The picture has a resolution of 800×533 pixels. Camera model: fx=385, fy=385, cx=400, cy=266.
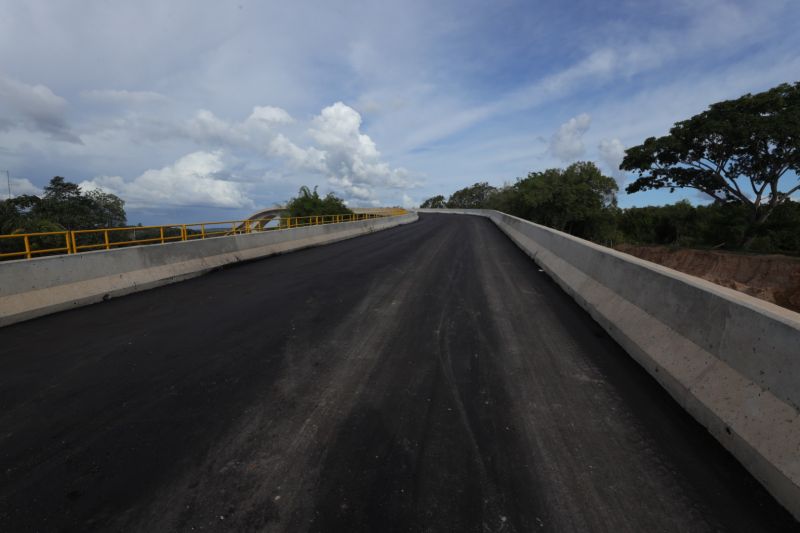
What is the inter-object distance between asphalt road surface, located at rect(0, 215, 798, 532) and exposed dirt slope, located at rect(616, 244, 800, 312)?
817 inches

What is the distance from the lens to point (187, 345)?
5418mm

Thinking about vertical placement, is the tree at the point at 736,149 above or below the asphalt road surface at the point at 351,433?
above

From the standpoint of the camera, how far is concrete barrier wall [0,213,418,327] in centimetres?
691

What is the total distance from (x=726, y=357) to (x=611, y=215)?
52922mm

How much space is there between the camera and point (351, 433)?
11.1 ft

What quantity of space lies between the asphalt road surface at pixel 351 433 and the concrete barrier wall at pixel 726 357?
0.18 m

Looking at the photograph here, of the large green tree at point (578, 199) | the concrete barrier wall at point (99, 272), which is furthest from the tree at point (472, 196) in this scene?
the concrete barrier wall at point (99, 272)

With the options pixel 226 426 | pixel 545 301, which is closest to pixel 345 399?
pixel 226 426

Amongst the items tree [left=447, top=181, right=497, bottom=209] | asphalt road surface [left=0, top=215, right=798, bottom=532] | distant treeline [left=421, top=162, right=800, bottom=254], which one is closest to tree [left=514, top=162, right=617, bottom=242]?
distant treeline [left=421, top=162, right=800, bottom=254]

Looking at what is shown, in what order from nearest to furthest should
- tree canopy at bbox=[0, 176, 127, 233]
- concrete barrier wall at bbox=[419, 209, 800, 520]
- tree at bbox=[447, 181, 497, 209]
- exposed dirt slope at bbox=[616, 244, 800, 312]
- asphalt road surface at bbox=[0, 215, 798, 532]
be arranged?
asphalt road surface at bbox=[0, 215, 798, 532] → concrete barrier wall at bbox=[419, 209, 800, 520] → exposed dirt slope at bbox=[616, 244, 800, 312] → tree canopy at bbox=[0, 176, 127, 233] → tree at bbox=[447, 181, 497, 209]

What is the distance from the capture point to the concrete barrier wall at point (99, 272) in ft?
22.7

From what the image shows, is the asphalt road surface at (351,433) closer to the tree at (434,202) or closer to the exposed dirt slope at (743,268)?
the exposed dirt slope at (743,268)

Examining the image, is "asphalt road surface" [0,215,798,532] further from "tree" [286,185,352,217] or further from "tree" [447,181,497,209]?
"tree" [447,181,497,209]

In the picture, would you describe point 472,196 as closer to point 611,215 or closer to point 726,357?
point 611,215
